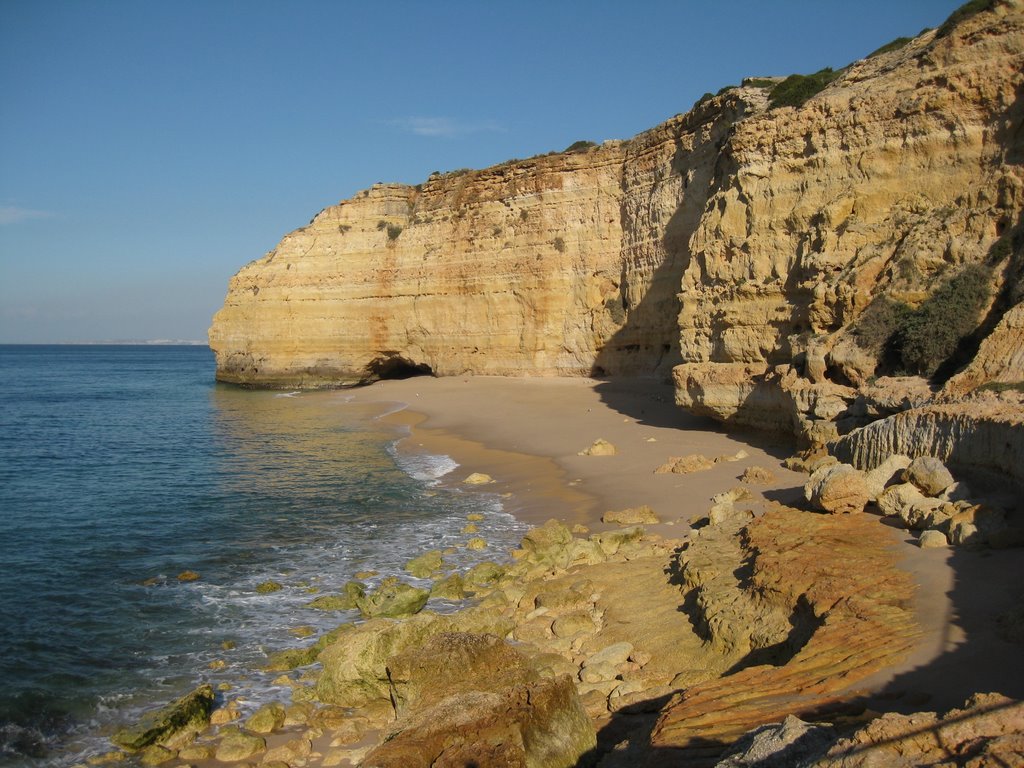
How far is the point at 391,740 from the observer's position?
4836mm

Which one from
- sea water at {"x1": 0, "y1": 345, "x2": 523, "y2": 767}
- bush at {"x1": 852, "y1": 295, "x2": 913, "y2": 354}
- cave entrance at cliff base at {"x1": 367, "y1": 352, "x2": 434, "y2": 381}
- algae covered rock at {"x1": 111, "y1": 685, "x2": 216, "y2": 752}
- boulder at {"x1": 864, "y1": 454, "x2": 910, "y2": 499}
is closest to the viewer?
algae covered rock at {"x1": 111, "y1": 685, "x2": 216, "y2": 752}

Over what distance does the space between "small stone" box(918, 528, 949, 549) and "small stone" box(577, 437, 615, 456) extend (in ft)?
33.0

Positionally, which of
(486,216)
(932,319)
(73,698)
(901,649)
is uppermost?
(486,216)

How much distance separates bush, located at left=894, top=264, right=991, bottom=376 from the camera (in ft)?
39.3

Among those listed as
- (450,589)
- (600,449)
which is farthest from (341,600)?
(600,449)

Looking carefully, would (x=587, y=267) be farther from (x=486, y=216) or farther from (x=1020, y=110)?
(x=1020, y=110)

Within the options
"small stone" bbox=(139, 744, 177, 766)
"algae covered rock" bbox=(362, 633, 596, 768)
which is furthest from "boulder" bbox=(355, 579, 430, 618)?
"algae covered rock" bbox=(362, 633, 596, 768)

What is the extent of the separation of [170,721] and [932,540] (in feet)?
23.1

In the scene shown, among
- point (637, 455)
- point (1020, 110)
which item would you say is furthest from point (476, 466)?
point (1020, 110)

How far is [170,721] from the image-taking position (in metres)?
6.60

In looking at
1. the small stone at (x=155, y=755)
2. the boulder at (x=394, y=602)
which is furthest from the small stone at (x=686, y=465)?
the small stone at (x=155, y=755)

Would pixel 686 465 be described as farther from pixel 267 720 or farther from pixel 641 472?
pixel 267 720

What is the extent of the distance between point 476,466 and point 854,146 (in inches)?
423

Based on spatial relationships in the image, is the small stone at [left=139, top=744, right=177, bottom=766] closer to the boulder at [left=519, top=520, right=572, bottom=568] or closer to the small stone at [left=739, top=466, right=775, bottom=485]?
the boulder at [left=519, top=520, right=572, bottom=568]
